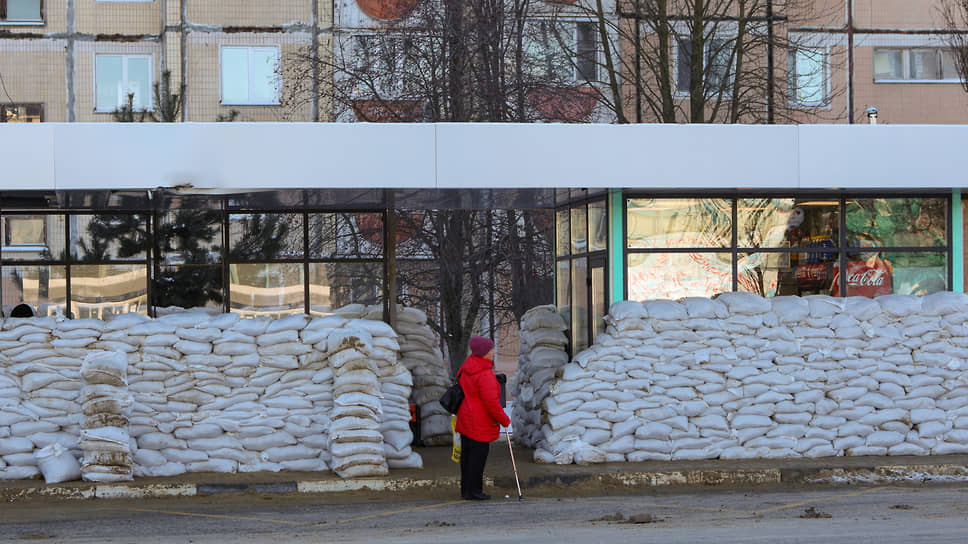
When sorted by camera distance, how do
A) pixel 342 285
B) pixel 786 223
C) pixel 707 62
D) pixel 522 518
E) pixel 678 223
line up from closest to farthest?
pixel 522 518
pixel 678 223
pixel 786 223
pixel 342 285
pixel 707 62

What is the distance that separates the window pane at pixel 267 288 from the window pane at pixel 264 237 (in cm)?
13

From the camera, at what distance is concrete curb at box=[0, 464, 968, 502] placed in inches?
425

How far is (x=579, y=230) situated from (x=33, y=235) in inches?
241

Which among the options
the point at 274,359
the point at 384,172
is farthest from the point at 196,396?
the point at 384,172

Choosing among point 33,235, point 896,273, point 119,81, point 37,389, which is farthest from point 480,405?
point 119,81

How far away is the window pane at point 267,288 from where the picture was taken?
1369 cm

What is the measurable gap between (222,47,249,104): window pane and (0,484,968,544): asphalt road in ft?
58.7

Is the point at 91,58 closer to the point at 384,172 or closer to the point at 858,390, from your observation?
the point at 384,172

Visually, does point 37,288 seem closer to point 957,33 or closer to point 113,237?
point 113,237

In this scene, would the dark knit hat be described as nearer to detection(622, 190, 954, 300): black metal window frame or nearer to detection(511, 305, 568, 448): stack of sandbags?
detection(511, 305, 568, 448): stack of sandbags

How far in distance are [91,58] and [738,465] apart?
20.8m

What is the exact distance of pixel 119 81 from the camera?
2802 cm

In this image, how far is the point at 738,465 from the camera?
1166 cm

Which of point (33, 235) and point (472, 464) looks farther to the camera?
point (33, 235)
